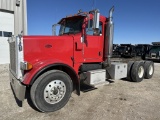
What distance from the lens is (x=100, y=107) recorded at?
4.51 metres

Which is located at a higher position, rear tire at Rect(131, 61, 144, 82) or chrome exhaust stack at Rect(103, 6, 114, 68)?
chrome exhaust stack at Rect(103, 6, 114, 68)

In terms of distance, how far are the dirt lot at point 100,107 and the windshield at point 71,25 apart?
216 centimetres

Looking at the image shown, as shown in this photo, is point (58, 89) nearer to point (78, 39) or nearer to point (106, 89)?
point (78, 39)

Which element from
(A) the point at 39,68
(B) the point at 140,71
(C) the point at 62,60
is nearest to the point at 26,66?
(A) the point at 39,68

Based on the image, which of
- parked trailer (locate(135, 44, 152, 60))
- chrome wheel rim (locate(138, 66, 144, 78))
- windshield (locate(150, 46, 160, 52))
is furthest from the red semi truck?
windshield (locate(150, 46, 160, 52))

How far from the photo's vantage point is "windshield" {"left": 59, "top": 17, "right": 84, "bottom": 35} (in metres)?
5.22

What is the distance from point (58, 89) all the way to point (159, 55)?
16360 millimetres

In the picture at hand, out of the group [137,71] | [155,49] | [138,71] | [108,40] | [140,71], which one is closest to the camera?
[108,40]

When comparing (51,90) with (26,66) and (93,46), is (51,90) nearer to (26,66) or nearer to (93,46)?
(26,66)

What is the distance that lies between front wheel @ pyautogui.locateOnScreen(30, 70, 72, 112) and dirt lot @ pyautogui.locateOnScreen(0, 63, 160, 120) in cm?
20

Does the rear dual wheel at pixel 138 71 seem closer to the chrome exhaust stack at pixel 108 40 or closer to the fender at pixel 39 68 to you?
the chrome exhaust stack at pixel 108 40

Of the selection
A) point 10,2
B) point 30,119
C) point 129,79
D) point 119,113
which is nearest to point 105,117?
point 119,113

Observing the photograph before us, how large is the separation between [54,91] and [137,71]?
4595 millimetres

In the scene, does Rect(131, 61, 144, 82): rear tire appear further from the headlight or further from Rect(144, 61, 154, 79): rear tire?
the headlight
